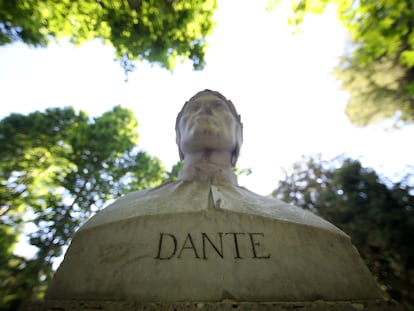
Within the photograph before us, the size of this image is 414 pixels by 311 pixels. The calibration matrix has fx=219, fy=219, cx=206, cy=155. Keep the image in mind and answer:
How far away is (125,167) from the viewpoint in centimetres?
1012

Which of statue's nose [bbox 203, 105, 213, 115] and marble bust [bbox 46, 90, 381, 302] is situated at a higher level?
statue's nose [bbox 203, 105, 213, 115]

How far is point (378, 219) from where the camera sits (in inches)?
264

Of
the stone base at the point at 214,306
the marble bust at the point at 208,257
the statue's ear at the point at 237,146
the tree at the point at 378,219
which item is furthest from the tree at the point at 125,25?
the tree at the point at 378,219

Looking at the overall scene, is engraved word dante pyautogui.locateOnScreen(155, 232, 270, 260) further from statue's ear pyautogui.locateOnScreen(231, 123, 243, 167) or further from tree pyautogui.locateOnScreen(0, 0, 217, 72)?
tree pyautogui.locateOnScreen(0, 0, 217, 72)

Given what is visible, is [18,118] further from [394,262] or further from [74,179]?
[394,262]

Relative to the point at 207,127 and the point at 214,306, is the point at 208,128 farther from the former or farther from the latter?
the point at 214,306

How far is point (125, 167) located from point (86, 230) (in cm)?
900

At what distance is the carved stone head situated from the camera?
2.64m

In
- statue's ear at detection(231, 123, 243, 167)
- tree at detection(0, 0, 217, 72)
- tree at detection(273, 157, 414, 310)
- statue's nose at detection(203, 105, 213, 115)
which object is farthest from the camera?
tree at detection(273, 157, 414, 310)

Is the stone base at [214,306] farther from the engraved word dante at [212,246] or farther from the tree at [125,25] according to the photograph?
the tree at [125,25]

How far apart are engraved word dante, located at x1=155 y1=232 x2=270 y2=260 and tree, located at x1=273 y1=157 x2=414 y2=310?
23.6 feet

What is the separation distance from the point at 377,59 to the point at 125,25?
287 inches

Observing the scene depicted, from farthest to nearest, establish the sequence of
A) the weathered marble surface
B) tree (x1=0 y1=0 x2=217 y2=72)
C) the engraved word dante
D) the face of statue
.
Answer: tree (x1=0 y1=0 x2=217 y2=72), the face of statue, the engraved word dante, the weathered marble surface

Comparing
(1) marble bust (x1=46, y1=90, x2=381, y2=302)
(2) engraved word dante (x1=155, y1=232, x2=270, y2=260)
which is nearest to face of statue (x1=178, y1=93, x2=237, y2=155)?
(1) marble bust (x1=46, y1=90, x2=381, y2=302)
